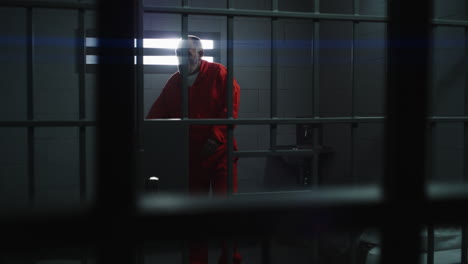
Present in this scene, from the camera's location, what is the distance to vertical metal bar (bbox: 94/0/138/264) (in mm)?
272

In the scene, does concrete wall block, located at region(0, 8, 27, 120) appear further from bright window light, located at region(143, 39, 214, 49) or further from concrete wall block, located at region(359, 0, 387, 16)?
concrete wall block, located at region(359, 0, 387, 16)

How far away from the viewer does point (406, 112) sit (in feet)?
1.07

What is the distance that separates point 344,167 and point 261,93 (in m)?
1.03

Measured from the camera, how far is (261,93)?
15.3 ft

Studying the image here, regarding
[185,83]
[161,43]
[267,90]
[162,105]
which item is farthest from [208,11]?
[267,90]

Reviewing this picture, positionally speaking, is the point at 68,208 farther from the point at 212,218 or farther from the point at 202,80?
the point at 202,80

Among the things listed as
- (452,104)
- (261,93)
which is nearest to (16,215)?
(452,104)

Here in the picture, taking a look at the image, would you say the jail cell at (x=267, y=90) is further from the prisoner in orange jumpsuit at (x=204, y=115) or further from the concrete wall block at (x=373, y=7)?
the prisoner in orange jumpsuit at (x=204, y=115)

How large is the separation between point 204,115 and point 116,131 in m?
2.33

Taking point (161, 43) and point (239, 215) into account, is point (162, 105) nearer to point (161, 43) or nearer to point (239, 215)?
point (161, 43)

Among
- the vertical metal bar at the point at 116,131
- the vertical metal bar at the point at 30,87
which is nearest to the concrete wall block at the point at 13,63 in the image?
the vertical metal bar at the point at 30,87

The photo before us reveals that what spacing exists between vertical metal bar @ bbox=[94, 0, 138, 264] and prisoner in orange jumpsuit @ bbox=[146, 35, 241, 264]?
2254 mm

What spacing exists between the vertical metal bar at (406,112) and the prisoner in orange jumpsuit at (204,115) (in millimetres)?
2221

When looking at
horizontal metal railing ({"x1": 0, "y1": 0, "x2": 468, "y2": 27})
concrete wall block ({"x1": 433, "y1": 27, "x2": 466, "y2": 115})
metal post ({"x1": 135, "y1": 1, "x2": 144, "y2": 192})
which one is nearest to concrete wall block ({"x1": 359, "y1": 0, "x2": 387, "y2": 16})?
concrete wall block ({"x1": 433, "y1": 27, "x2": 466, "y2": 115})
